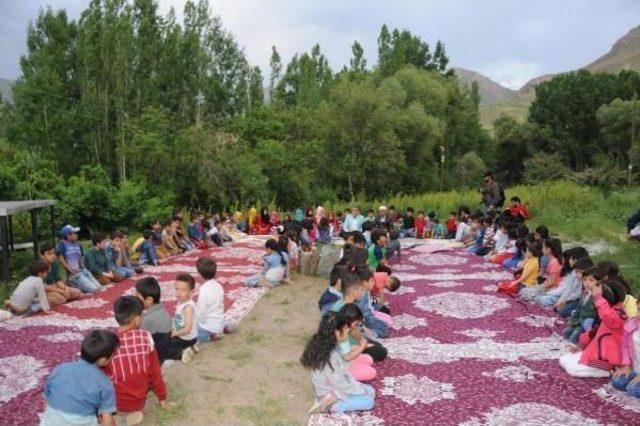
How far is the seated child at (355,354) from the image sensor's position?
596 cm

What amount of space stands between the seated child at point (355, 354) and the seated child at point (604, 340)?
7.94ft

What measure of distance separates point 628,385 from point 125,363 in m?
5.17

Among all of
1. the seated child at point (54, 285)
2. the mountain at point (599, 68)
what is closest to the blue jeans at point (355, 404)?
the seated child at point (54, 285)

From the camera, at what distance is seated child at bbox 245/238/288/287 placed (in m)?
11.8

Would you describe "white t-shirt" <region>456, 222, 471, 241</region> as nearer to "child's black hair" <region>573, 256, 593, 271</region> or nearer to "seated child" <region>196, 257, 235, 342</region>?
"child's black hair" <region>573, 256, 593, 271</region>

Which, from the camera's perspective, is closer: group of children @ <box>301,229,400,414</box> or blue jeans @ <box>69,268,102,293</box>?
group of children @ <box>301,229,400,414</box>

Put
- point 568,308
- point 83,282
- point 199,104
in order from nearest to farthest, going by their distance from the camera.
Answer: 1. point 568,308
2. point 83,282
3. point 199,104

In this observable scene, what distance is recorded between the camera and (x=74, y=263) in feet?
37.5

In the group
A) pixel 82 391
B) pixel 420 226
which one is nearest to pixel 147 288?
pixel 82 391

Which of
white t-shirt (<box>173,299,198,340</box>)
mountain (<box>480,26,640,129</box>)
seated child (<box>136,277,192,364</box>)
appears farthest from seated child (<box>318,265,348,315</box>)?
mountain (<box>480,26,640,129</box>)

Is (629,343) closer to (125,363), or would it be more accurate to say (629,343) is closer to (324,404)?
(324,404)

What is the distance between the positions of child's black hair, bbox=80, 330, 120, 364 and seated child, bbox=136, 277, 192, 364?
163 centimetres

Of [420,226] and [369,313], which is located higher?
[420,226]

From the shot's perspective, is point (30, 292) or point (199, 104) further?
point (199, 104)
